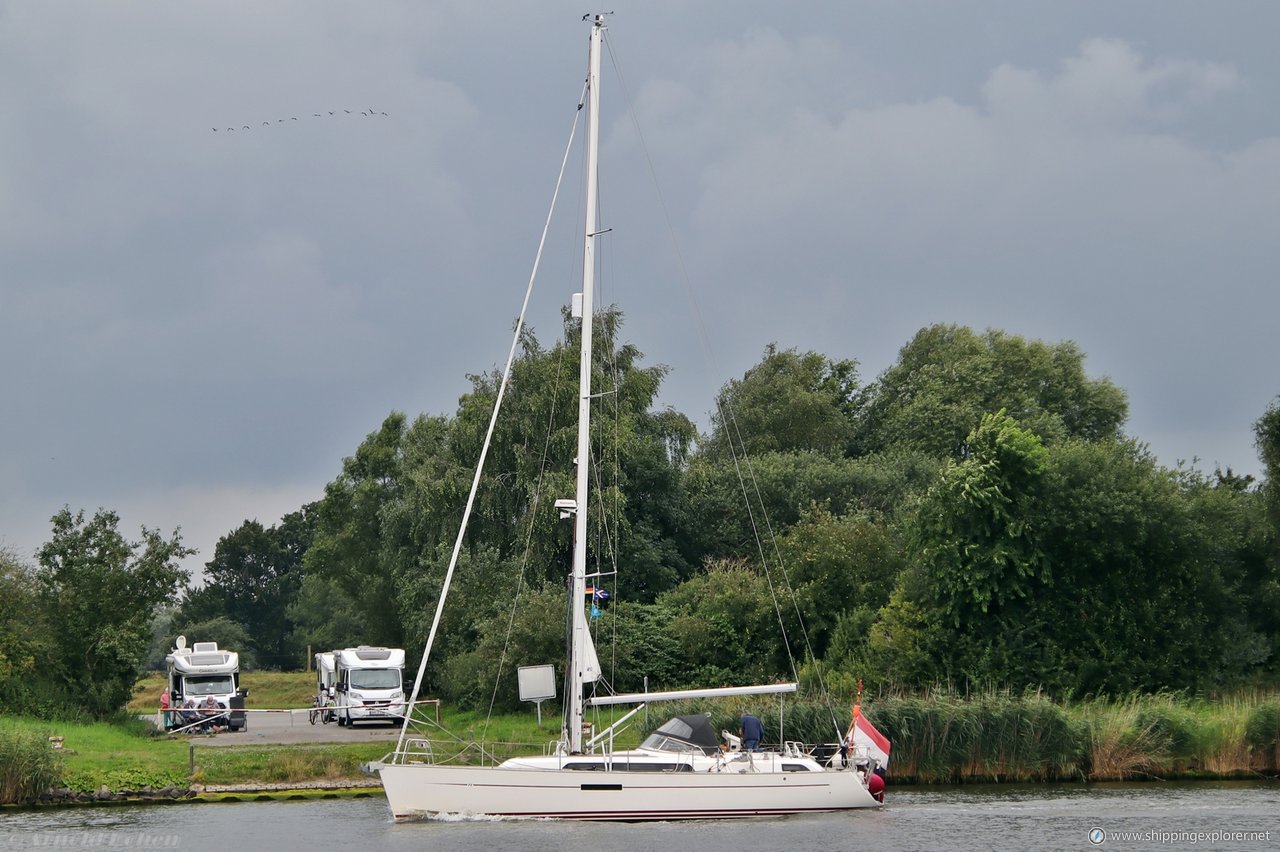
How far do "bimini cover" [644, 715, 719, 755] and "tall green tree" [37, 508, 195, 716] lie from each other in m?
27.8

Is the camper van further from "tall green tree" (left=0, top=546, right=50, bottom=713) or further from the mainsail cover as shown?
the mainsail cover

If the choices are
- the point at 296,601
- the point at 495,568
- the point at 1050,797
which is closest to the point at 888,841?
the point at 1050,797

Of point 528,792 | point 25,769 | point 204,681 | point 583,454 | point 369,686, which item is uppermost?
point 583,454

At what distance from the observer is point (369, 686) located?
2189 inches

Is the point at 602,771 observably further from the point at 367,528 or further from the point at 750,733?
the point at 367,528

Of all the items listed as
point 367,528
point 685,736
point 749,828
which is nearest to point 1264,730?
point 749,828

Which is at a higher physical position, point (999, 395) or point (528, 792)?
point (999, 395)

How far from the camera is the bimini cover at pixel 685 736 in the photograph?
3378cm

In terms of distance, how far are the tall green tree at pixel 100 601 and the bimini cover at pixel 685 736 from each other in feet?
91.2

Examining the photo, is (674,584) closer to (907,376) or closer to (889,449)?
(889,449)

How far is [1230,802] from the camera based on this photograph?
33.3m

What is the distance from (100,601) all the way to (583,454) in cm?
2893

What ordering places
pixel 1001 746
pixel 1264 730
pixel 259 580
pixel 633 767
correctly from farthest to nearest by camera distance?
pixel 259 580
pixel 1264 730
pixel 1001 746
pixel 633 767

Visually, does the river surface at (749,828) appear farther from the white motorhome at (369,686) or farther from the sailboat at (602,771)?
the white motorhome at (369,686)
